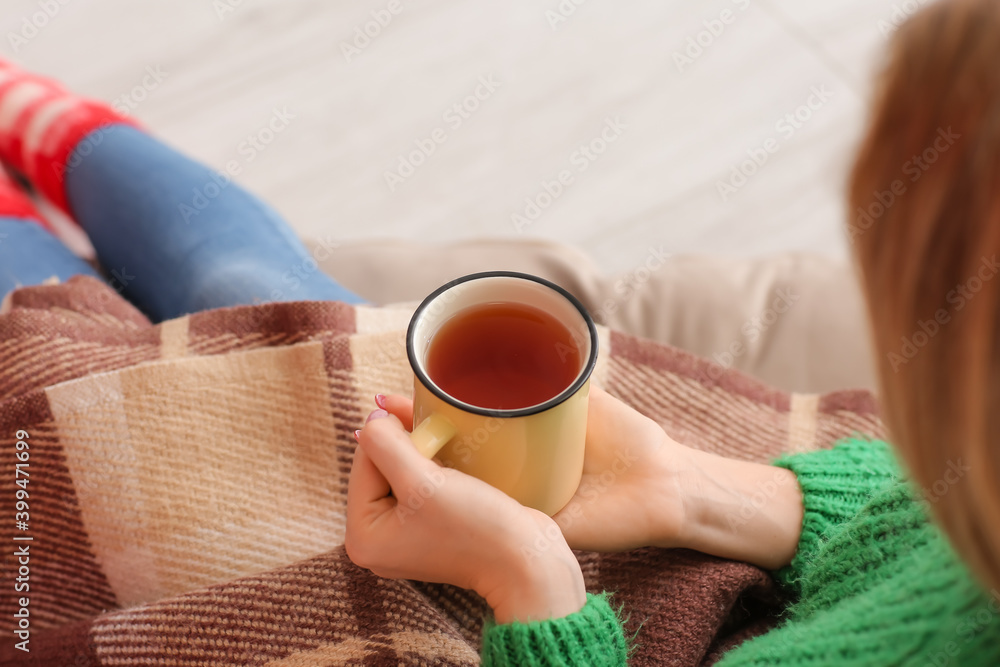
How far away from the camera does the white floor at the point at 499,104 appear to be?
138 centimetres

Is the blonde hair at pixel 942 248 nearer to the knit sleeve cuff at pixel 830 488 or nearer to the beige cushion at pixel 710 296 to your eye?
the knit sleeve cuff at pixel 830 488

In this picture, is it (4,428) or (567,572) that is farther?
(4,428)

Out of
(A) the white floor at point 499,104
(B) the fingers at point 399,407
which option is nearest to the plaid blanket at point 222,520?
(B) the fingers at point 399,407

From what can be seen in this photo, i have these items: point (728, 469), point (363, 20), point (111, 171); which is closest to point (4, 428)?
point (111, 171)

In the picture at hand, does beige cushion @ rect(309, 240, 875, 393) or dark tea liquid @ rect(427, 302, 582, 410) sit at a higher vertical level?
dark tea liquid @ rect(427, 302, 582, 410)

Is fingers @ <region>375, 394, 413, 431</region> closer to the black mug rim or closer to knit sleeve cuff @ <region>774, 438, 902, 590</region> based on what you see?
the black mug rim

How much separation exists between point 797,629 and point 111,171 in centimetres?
90

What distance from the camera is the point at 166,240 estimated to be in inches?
35.2

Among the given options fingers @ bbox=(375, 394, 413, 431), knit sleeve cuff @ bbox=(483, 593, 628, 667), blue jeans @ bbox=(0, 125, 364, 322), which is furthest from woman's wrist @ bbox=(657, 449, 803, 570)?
blue jeans @ bbox=(0, 125, 364, 322)

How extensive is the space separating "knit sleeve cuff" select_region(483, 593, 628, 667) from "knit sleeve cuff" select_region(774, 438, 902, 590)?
0.59 feet

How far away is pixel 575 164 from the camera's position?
1.40m

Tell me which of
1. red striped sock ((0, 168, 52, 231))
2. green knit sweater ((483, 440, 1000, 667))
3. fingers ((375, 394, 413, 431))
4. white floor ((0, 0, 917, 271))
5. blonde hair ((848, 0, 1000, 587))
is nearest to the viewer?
blonde hair ((848, 0, 1000, 587))

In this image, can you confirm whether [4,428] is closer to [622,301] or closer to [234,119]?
[622,301]

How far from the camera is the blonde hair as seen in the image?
281 mm
